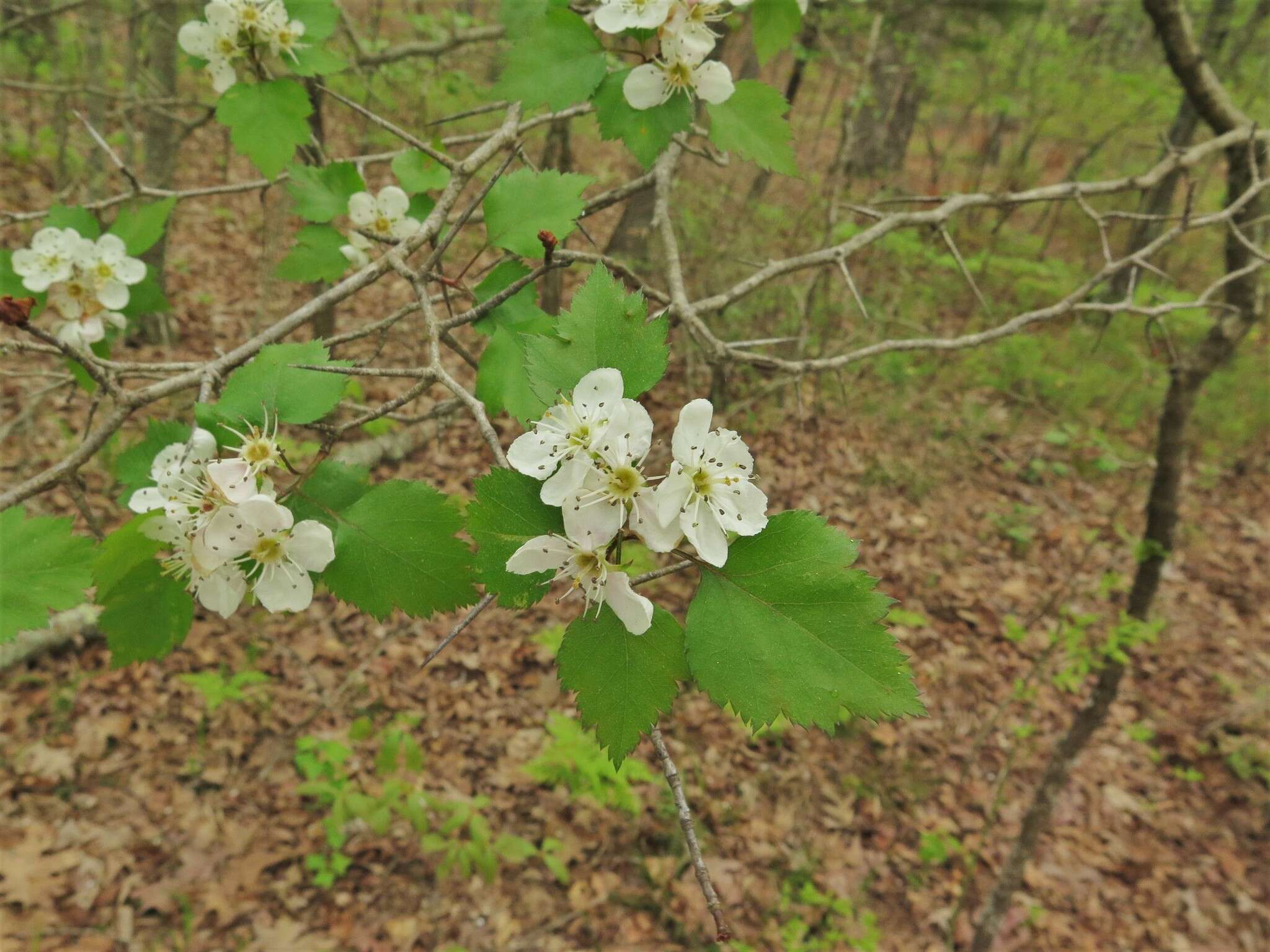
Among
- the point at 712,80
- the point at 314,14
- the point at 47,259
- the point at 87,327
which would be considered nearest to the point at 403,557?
the point at 712,80

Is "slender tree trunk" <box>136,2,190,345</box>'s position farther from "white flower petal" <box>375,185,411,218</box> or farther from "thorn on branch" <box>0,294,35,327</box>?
"thorn on branch" <box>0,294,35,327</box>

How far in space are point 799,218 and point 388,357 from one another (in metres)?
3.22

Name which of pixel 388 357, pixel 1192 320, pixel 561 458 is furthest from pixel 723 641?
pixel 1192 320

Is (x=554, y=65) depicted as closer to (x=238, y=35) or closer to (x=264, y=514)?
(x=238, y=35)

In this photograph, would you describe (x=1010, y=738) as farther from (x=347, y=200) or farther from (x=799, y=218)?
(x=347, y=200)

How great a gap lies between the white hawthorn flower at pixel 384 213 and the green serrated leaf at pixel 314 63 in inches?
10.8

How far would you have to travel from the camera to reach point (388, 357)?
559 cm

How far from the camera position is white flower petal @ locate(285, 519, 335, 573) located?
1.03 metres

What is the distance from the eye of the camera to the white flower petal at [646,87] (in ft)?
4.53

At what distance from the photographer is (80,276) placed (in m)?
1.67

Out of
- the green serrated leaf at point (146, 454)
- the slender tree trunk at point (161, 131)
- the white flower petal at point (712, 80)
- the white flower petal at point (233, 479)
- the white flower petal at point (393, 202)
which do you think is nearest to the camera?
the white flower petal at point (233, 479)

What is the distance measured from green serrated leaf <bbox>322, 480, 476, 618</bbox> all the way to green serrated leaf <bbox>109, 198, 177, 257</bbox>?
114 cm

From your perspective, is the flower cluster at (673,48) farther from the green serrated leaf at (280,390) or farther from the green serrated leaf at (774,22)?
the green serrated leaf at (280,390)

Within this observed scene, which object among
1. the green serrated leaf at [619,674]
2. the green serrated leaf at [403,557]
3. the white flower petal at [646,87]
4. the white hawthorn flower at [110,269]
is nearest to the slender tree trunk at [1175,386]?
the white flower petal at [646,87]
